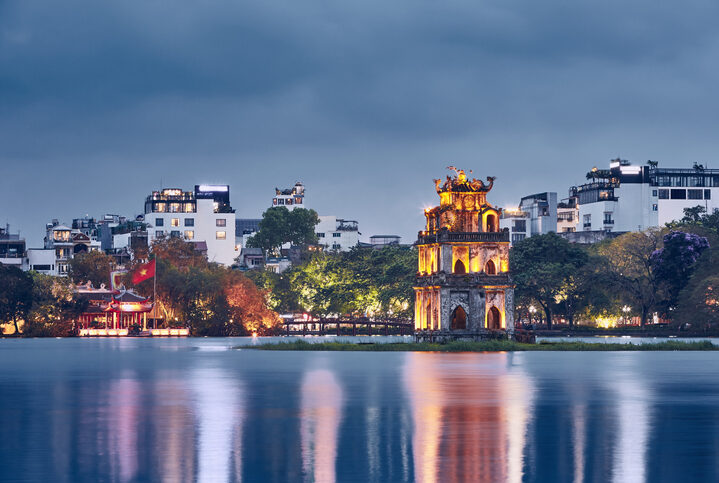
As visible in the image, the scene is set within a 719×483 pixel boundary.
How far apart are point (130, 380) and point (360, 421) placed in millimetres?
28762

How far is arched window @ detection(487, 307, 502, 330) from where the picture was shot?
11319 cm

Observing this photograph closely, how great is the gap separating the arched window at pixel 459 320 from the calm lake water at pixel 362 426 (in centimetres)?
4326

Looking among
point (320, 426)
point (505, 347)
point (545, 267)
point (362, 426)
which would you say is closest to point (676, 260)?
point (545, 267)

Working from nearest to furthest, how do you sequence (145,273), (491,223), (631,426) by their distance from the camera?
(631,426)
(491,223)
(145,273)

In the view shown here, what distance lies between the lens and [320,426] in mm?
36281

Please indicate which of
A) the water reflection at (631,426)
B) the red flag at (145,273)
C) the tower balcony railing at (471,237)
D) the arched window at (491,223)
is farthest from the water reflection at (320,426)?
the red flag at (145,273)

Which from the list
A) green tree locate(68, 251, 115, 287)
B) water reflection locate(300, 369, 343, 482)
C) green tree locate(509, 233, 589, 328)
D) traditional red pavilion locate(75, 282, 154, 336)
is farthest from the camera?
green tree locate(68, 251, 115, 287)

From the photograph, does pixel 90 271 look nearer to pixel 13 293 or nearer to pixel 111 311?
pixel 111 311

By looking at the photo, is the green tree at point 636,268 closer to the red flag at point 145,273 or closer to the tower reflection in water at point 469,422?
the red flag at point 145,273

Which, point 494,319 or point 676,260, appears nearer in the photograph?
point 494,319

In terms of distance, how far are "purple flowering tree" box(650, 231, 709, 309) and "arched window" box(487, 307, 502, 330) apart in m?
39.5

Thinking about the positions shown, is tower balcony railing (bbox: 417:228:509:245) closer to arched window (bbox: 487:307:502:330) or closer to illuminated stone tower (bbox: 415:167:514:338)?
illuminated stone tower (bbox: 415:167:514:338)

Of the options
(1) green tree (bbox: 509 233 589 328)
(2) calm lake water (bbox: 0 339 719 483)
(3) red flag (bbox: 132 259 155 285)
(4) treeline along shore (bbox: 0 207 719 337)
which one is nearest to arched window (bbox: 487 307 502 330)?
(4) treeline along shore (bbox: 0 207 719 337)

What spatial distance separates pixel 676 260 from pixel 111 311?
265 feet
